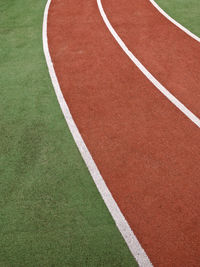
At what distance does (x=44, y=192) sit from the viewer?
4.80 metres

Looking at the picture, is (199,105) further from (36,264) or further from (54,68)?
(36,264)

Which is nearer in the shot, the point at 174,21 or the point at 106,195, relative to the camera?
the point at 106,195

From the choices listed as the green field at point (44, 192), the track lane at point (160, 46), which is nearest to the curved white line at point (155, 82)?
the track lane at point (160, 46)

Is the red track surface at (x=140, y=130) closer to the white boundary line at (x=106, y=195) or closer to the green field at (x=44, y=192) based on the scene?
the white boundary line at (x=106, y=195)

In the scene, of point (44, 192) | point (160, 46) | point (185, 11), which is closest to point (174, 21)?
point (185, 11)

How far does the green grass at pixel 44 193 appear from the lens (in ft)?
13.4

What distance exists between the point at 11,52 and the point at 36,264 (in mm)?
6039

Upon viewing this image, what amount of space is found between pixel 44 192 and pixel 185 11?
25.6 ft

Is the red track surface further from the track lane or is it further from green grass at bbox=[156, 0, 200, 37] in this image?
green grass at bbox=[156, 0, 200, 37]

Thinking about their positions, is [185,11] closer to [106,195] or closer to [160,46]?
[160,46]

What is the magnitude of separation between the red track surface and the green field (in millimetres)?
370

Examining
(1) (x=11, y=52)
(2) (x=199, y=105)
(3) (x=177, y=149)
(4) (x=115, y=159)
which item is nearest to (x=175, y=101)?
(2) (x=199, y=105)

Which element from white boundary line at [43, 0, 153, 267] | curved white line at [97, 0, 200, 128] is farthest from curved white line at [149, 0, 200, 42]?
white boundary line at [43, 0, 153, 267]

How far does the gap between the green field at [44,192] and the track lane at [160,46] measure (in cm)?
244
